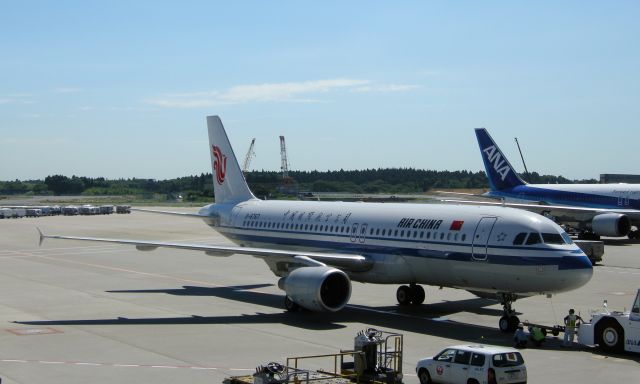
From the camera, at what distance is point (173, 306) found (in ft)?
102

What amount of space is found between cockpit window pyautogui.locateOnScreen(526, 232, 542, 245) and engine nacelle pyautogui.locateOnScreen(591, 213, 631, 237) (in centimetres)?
3523

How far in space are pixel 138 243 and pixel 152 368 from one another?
41.0 ft

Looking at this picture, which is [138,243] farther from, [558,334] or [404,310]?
[558,334]

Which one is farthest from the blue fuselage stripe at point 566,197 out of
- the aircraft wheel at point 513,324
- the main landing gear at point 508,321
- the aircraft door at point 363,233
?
the aircraft wheel at point 513,324

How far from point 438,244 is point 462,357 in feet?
32.1

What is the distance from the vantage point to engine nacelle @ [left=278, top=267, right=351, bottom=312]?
2706 centimetres

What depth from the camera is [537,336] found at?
23562 millimetres

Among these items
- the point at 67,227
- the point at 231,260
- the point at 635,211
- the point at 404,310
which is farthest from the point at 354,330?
the point at 67,227

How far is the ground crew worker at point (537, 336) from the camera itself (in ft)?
77.4

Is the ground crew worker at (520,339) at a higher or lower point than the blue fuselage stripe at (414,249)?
lower

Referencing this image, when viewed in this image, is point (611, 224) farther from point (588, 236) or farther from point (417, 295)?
point (417, 295)

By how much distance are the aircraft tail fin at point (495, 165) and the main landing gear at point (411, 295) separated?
41.2m

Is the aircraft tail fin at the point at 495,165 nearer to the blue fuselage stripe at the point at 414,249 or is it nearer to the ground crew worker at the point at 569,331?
the blue fuselage stripe at the point at 414,249

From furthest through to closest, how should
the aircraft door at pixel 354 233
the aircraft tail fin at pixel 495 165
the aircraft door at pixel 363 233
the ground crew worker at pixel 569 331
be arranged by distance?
the aircraft tail fin at pixel 495 165 < the aircraft door at pixel 354 233 < the aircraft door at pixel 363 233 < the ground crew worker at pixel 569 331
